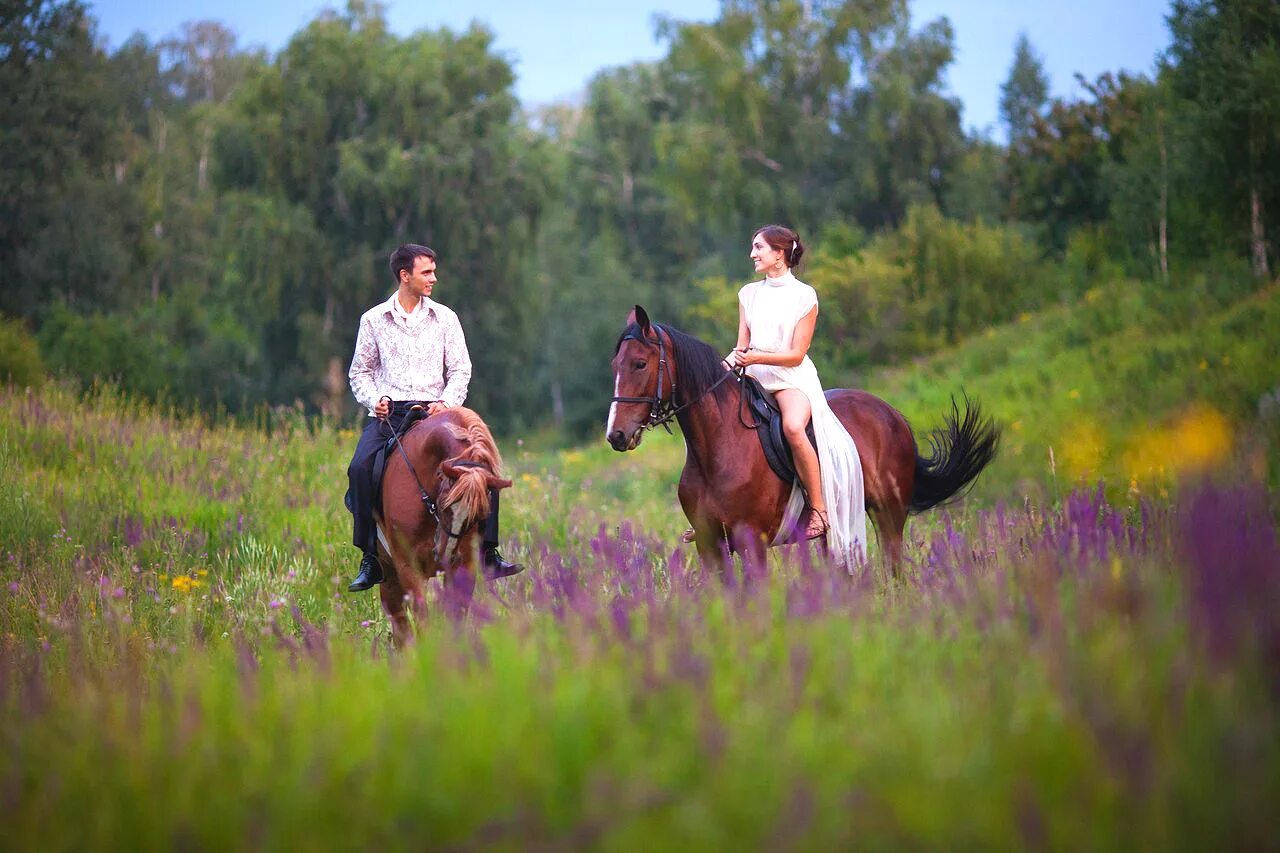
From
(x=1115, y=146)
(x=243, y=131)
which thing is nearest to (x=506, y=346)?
(x=243, y=131)

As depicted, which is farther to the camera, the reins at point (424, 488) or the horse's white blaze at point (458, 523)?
the reins at point (424, 488)

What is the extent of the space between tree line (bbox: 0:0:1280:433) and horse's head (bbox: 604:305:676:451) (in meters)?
20.8

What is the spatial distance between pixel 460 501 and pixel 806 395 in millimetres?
2516

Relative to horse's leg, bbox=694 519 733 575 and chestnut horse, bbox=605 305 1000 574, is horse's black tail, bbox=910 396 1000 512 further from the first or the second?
horse's leg, bbox=694 519 733 575

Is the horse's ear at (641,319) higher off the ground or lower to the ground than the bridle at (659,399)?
higher

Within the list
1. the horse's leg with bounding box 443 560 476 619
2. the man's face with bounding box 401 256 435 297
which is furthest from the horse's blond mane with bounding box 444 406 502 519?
the horse's leg with bounding box 443 560 476 619

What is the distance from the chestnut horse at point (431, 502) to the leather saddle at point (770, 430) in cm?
171

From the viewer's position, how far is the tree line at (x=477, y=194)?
3462cm

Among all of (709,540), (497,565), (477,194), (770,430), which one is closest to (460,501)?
(497,565)

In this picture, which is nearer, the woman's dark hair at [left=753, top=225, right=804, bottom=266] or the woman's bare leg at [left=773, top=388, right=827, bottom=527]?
the woman's bare leg at [left=773, top=388, right=827, bottom=527]

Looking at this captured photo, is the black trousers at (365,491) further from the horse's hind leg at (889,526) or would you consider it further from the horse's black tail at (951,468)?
the horse's black tail at (951,468)

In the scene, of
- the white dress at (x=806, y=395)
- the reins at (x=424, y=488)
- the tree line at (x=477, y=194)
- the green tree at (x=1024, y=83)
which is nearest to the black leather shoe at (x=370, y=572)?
the reins at (x=424, y=488)

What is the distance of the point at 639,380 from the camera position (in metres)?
6.76

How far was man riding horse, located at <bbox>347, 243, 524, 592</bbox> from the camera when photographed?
7.12m
